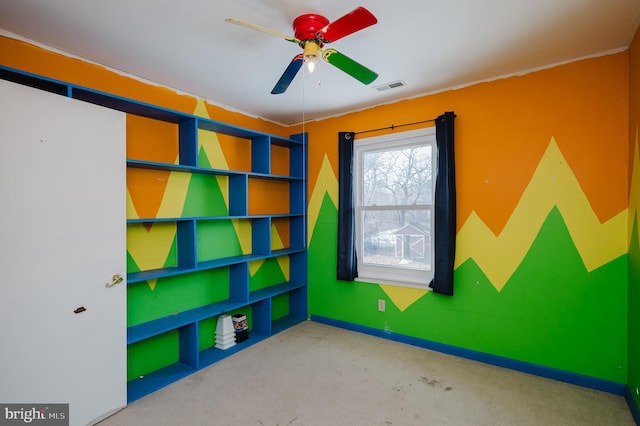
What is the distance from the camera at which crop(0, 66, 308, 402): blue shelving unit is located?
2318 mm

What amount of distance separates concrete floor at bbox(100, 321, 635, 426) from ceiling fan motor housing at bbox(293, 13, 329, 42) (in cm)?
231

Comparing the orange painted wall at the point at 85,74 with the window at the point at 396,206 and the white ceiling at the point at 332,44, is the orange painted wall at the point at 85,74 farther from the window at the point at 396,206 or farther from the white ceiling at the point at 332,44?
the window at the point at 396,206

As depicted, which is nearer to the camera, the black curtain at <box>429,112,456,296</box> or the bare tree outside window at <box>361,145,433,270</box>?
the black curtain at <box>429,112,456,296</box>

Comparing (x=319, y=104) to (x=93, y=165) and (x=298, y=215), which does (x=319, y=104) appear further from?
(x=93, y=165)

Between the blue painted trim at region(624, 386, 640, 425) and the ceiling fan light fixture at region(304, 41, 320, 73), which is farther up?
the ceiling fan light fixture at region(304, 41, 320, 73)

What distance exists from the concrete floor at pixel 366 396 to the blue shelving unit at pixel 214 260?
292 millimetres

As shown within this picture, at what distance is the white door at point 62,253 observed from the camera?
1.66 m

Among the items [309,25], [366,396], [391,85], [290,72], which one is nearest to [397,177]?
[391,85]

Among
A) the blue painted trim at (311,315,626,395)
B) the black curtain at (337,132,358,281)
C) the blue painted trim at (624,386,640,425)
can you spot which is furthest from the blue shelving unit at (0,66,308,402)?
the blue painted trim at (624,386,640,425)

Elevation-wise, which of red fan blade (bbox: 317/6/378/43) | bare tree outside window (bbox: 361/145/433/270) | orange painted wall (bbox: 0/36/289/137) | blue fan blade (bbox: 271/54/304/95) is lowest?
bare tree outside window (bbox: 361/145/433/270)

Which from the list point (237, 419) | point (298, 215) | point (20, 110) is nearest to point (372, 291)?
point (298, 215)

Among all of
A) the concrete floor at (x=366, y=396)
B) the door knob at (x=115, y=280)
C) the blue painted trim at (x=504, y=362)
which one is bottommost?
the concrete floor at (x=366, y=396)

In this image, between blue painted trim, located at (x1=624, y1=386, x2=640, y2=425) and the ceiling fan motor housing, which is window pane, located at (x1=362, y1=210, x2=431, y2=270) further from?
the ceiling fan motor housing

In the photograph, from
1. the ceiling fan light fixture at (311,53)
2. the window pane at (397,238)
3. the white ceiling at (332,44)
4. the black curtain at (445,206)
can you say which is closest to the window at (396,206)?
the window pane at (397,238)
